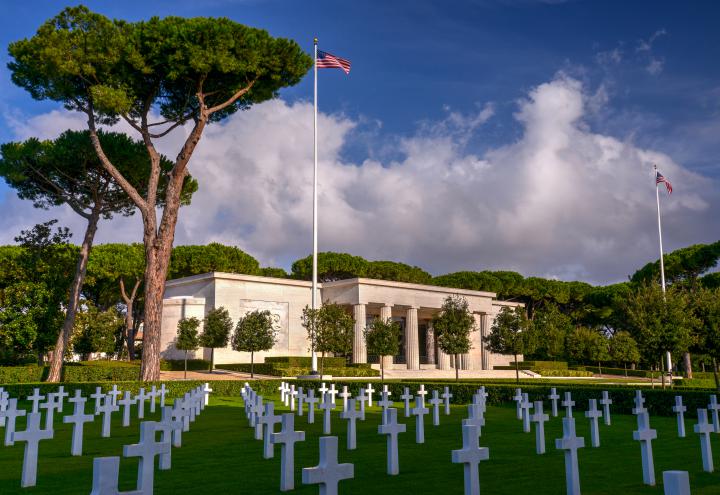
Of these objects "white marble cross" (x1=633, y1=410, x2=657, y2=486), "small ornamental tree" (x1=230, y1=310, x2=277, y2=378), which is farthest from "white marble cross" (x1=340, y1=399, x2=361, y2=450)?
"small ornamental tree" (x1=230, y1=310, x2=277, y2=378)

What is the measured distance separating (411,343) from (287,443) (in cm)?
4824

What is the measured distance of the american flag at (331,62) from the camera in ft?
118

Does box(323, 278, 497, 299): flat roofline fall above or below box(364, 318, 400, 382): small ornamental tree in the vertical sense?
above

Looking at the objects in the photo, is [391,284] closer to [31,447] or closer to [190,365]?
[190,365]

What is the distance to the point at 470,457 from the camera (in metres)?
6.31

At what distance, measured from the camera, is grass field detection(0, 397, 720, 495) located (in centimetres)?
822

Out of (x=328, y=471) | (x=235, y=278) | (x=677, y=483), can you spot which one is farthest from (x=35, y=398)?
(x=235, y=278)

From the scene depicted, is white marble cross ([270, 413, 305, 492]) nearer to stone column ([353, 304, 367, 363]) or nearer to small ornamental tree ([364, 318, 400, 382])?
small ornamental tree ([364, 318, 400, 382])

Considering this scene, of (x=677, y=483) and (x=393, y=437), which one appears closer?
(x=677, y=483)

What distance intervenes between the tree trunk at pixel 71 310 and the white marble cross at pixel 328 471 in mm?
29979

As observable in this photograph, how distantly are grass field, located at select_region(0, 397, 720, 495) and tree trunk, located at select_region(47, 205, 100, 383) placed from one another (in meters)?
17.6

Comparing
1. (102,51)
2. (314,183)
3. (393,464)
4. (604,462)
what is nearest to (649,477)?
(604,462)

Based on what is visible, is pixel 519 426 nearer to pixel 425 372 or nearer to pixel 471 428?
pixel 471 428

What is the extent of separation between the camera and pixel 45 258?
117 feet
